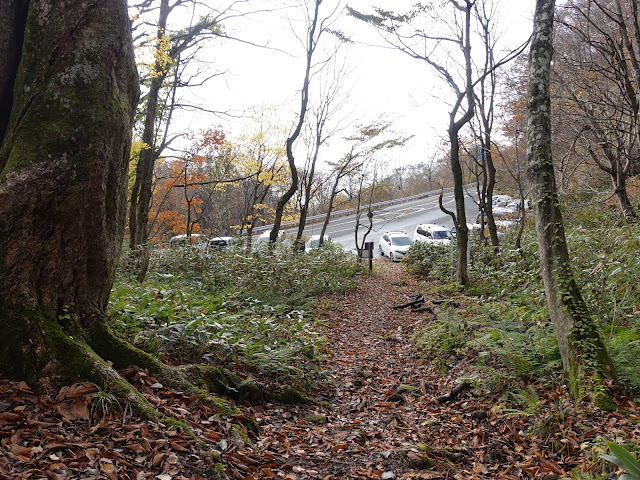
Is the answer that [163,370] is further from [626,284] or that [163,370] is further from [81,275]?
[626,284]

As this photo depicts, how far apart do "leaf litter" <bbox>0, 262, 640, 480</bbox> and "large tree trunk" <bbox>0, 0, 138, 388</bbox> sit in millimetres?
309

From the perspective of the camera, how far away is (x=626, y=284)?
4.80 m

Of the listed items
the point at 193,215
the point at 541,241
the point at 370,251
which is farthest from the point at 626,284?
the point at 193,215

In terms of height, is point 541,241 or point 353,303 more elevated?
point 541,241

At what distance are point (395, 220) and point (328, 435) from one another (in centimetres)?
3280

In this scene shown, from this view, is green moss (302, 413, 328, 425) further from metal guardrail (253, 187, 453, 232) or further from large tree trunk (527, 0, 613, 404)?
metal guardrail (253, 187, 453, 232)

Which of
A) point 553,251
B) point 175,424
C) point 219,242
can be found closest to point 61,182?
point 175,424

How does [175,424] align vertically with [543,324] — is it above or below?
above

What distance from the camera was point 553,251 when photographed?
4246 mm

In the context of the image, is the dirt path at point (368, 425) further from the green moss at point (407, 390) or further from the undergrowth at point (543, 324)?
the undergrowth at point (543, 324)

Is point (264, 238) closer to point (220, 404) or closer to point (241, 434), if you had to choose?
point (220, 404)

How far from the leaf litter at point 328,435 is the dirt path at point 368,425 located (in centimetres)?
1

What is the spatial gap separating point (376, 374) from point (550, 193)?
3325mm

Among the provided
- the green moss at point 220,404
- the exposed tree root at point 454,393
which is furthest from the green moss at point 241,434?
the exposed tree root at point 454,393
